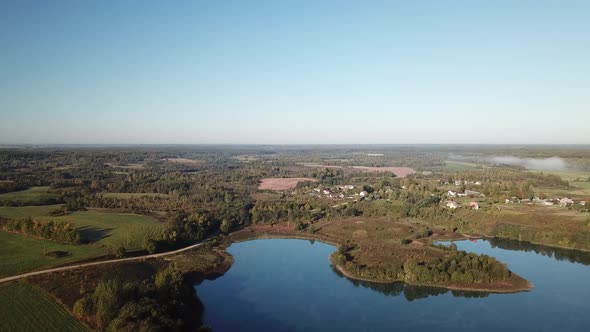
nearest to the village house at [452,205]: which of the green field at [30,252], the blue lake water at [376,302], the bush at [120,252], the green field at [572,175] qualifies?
the blue lake water at [376,302]

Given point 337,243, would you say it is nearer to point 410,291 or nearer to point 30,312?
point 410,291

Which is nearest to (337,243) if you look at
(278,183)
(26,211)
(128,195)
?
(128,195)

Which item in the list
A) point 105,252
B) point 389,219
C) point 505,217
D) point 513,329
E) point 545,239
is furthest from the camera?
point 389,219

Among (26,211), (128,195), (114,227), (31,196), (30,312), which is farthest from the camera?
(128,195)

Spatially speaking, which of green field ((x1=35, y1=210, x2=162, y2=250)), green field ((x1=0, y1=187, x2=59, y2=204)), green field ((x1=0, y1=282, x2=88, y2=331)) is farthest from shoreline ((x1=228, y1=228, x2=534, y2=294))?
green field ((x1=0, y1=187, x2=59, y2=204))

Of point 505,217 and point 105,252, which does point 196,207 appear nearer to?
point 105,252

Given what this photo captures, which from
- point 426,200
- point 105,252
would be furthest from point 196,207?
point 426,200

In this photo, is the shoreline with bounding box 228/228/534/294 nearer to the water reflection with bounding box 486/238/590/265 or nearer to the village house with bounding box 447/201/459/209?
the water reflection with bounding box 486/238/590/265
